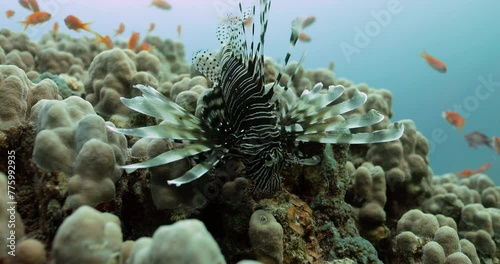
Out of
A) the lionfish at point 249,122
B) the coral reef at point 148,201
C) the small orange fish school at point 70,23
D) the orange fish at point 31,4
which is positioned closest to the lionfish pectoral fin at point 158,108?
the lionfish at point 249,122

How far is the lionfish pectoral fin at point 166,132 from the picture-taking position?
191cm

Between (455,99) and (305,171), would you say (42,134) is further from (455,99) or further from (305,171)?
(455,99)

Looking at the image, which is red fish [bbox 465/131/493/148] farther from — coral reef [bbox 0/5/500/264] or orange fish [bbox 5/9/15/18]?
orange fish [bbox 5/9/15/18]

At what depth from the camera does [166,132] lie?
2.00 metres

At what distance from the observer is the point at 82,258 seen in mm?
1435

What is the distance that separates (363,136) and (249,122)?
2.47ft

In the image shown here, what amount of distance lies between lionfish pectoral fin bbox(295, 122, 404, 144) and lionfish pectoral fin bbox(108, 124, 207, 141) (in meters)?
0.78

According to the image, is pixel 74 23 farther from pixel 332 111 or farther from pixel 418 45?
pixel 418 45

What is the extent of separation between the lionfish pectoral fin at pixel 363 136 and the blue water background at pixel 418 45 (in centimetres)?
→ 5339

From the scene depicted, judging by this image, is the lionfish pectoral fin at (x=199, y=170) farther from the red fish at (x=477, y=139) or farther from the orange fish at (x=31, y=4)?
the red fish at (x=477, y=139)

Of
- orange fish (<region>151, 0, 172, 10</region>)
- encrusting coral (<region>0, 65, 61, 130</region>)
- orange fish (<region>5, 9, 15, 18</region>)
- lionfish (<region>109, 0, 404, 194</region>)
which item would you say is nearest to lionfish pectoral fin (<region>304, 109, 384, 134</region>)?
lionfish (<region>109, 0, 404, 194</region>)

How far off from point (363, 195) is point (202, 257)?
9.89ft

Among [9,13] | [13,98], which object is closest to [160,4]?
[9,13]

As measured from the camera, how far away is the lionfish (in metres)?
2.05
